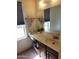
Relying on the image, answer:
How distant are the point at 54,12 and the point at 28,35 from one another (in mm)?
1837

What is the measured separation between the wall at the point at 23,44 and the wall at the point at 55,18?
1560 millimetres

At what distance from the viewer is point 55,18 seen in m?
2.73

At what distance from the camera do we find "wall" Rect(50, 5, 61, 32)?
257 cm

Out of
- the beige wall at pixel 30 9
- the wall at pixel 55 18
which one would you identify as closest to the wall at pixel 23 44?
the beige wall at pixel 30 9

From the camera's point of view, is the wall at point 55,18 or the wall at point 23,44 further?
the wall at point 23,44

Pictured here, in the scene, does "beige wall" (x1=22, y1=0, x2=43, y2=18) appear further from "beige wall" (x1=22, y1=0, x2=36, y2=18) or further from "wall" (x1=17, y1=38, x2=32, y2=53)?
"wall" (x1=17, y1=38, x2=32, y2=53)

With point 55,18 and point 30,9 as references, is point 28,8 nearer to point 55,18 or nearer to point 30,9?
point 30,9

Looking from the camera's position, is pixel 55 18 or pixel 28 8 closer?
pixel 55 18

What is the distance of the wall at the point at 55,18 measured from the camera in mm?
2568

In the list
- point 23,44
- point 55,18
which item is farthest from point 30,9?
point 55,18

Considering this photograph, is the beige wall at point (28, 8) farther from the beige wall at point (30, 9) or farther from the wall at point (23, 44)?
the wall at point (23, 44)

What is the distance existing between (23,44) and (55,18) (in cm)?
196
